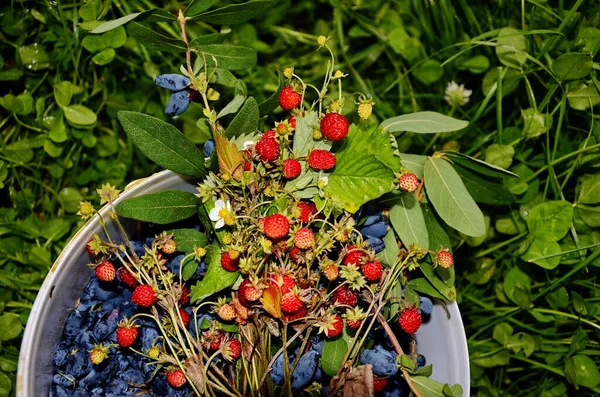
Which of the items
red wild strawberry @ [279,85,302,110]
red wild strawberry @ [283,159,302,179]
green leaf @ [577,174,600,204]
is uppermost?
red wild strawberry @ [279,85,302,110]

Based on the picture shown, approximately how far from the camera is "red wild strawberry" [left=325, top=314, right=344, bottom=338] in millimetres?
748

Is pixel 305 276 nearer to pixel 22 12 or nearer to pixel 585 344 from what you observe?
pixel 585 344

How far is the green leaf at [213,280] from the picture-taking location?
79 cm

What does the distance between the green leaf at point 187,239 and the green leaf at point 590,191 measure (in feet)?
2.10

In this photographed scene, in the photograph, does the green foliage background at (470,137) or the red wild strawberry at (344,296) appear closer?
the red wild strawberry at (344,296)

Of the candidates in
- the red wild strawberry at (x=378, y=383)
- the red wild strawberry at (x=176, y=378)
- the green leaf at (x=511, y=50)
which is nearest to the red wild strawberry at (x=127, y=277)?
the red wild strawberry at (x=176, y=378)

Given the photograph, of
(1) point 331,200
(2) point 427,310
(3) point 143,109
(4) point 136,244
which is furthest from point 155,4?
(2) point 427,310

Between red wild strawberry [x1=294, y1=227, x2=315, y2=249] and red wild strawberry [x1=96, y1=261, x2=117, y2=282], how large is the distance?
25 centimetres

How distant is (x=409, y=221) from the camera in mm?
864

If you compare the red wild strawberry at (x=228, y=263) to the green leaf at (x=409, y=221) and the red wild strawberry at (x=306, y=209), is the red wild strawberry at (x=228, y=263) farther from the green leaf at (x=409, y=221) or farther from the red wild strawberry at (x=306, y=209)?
the green leaf at (x=409, y=221)

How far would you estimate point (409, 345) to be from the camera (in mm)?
874

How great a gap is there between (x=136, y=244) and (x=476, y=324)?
24.6 inches

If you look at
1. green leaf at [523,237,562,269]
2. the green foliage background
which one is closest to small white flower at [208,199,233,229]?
the green foliage background

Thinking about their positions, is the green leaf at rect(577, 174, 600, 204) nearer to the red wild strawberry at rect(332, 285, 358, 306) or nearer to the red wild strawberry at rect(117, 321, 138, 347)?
the red wild strawberry at rect(332, 285, 358, 306)
